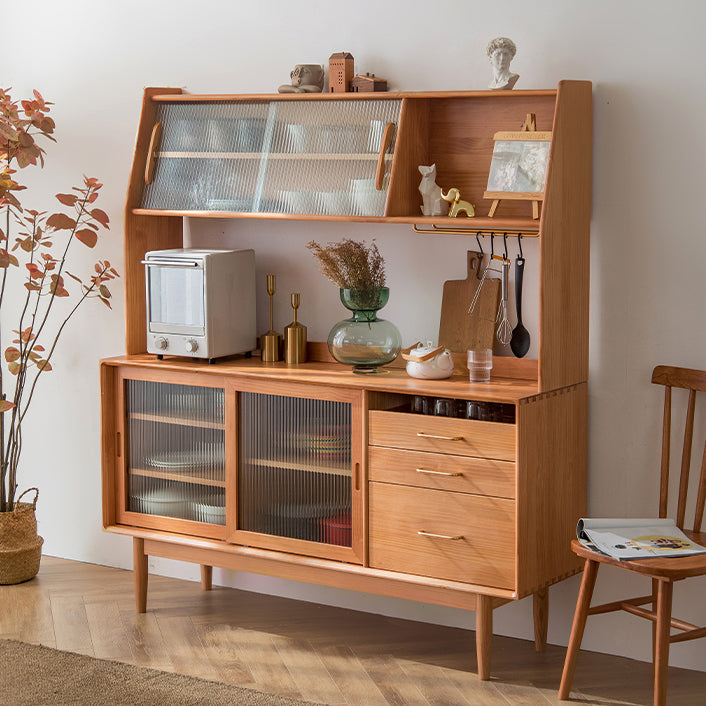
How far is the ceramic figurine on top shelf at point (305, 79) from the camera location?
12.5 feet

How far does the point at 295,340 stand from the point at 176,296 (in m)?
0.44

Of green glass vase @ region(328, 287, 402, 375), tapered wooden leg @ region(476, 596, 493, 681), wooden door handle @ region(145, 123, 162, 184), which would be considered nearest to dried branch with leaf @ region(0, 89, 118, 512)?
wooden door handle @ region(145, 123, 162, 184)

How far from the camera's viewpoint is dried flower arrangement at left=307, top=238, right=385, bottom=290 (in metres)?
3.72

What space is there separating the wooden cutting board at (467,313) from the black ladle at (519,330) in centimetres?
6

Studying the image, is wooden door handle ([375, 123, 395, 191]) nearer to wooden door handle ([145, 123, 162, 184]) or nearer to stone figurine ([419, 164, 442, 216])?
stone figurine ([419, 164, 442, 216])

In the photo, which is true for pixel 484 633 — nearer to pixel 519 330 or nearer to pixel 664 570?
pixel 664 570

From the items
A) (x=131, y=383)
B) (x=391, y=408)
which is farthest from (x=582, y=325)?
(x=131, y=383)

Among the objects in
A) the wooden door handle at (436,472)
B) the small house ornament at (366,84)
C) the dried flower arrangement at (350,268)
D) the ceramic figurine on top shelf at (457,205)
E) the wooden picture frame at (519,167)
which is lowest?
the wooden door handle at (436,472)

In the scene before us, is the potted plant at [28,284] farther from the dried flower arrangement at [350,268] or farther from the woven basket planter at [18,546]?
the dried flower arrangement at [350,268]

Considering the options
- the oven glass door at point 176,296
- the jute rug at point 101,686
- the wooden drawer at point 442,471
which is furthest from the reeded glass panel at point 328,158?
the jute rug at point 101,686

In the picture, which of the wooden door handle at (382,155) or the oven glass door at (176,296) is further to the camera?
the oven glass door at (176,296)

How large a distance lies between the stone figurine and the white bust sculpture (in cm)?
34

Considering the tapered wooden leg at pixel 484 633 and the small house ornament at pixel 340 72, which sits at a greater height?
the small house ornament at pixel 340 72

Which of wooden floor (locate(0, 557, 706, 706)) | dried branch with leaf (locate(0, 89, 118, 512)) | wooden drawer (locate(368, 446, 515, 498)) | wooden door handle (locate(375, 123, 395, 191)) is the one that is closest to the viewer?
wooden drawer (locate(368, 446, 515, 498))
